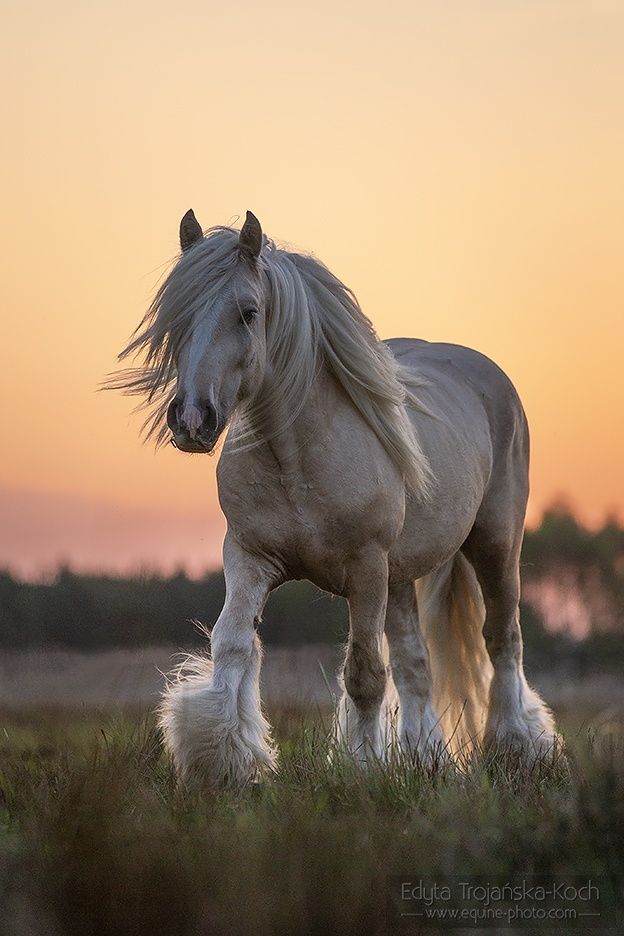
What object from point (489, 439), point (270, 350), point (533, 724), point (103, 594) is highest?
point (270, 350)

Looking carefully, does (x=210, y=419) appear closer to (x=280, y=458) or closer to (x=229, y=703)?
(x=280, y=458)

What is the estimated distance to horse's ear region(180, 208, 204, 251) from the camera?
17.4 feet

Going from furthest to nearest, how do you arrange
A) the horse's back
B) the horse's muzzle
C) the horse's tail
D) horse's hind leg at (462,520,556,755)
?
the horse's tail < horse's hind leg at (462,520,556,755) < the horse's back < the horse's muzzle

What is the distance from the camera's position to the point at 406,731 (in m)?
6.95

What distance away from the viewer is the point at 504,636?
297 inches

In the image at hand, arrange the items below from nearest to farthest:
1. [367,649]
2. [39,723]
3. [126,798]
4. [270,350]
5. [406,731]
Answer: [126,798] < [270,350] < [367,649] < [39,723] < [406,731]

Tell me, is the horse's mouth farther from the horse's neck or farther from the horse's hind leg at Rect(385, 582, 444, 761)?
the horse's hind leg at Rect(385, 582, 444, 761)

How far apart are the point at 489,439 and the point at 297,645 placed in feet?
8.74

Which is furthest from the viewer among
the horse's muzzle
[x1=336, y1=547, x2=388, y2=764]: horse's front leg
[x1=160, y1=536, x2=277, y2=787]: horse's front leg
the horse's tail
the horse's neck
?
the horse's tail

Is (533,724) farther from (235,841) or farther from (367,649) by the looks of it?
(235,841)

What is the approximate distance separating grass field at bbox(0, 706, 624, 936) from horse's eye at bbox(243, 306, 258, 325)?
5.61 feet

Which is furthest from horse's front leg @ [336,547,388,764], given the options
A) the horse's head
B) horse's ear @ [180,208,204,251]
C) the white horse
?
horse's ear @ [180,208,204,251]

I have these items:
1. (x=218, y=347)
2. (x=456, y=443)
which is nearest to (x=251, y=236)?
(x=218, y=347)

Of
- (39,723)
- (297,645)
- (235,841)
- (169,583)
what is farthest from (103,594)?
(235,841)
